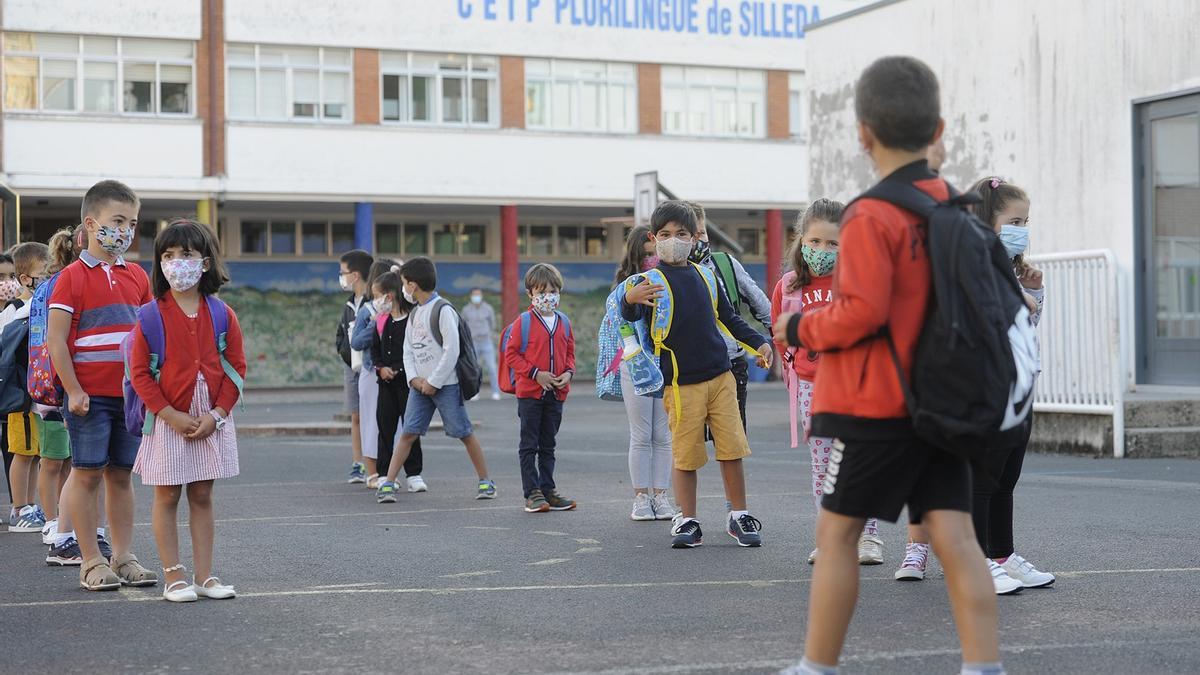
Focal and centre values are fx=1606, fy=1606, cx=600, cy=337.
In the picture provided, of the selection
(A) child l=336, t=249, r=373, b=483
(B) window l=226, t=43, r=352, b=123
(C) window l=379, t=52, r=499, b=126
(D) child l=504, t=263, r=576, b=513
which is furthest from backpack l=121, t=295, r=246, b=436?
(C) window l=379, t=52, r=499, b=126

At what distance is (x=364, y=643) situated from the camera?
588 cm

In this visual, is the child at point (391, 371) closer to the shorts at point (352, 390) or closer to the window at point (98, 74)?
the shorts at point (352, 390)

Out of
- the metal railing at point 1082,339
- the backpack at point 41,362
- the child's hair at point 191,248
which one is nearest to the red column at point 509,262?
the metal railing at point 1082,339

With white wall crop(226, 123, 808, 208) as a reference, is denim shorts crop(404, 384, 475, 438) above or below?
below

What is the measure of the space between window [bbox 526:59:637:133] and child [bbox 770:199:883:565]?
27.6 metres

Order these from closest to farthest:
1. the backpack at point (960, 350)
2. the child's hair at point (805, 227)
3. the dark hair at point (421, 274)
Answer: the backpack at point (960, 350), the child's hair at point (805, 227), the dark hair at point (421, 274)

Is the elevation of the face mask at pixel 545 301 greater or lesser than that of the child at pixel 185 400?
greater

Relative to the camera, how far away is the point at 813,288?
7.80 meters

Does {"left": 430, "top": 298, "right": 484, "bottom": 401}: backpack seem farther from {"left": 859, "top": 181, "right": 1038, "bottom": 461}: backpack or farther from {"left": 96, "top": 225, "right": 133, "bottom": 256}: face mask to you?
{"left": 859, "top": 181, "right": 1038, "bottom": 461}: backpack

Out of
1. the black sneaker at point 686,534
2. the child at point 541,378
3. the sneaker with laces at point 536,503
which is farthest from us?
the child at point 541,378

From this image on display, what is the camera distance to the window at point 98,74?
A: 103 ft

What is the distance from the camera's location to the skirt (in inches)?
271

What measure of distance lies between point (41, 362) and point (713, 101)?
1167 inches

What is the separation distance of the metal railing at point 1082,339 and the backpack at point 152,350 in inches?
357
